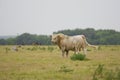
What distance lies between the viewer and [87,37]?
102m

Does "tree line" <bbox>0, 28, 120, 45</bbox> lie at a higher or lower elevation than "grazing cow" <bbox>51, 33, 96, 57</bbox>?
higher

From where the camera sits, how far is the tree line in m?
91.5

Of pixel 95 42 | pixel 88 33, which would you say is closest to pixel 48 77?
pixel 95 42

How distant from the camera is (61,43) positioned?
22.5m

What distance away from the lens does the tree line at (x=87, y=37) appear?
91.5 metres

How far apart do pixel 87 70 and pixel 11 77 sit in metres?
3.79

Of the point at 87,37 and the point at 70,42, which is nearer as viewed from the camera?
the point at 70,42

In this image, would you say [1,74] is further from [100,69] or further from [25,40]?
[25,40]

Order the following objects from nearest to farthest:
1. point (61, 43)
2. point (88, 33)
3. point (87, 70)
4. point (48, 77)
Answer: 1. point (48, 77)
2. point (87, 70)
3. point (61, 43)
4. point (88, 33)

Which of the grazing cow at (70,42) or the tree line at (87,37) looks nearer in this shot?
the grazing cow at (70,42)

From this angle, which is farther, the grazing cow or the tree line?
the tree line

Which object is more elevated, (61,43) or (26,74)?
(61,43)

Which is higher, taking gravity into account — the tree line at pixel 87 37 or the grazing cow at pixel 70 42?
the tree line at pixel 87 37

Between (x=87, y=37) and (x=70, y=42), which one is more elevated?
(x=87, y=37)
